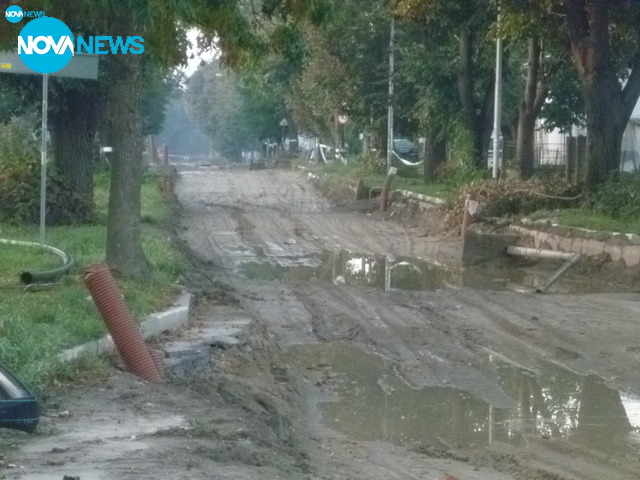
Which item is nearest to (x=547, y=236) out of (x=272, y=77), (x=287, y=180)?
(x=287, y=180)

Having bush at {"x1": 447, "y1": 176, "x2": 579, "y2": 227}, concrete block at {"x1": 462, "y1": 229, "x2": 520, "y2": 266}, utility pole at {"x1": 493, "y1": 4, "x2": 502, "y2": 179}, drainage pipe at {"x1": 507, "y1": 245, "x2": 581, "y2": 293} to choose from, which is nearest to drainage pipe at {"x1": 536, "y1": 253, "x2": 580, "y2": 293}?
drainage pipe at {"x1": 507, "y1": 245, "x2": 581, "y2": 293}

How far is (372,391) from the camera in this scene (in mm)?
11445

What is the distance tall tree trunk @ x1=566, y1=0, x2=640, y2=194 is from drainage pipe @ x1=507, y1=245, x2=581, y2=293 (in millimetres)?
2985

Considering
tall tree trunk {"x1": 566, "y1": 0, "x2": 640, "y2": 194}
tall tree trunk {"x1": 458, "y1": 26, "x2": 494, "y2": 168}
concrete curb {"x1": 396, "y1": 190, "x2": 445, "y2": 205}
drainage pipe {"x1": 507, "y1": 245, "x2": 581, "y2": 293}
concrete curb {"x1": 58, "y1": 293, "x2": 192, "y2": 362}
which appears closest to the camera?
concrete curb {"x1": 58, "y1": 293, "x2": 192, "y2": 362}

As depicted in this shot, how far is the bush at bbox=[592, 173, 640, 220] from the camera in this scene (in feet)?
70.3

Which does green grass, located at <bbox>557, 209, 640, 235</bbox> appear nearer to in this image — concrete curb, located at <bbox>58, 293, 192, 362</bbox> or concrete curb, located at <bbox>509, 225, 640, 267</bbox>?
concrete curb, located at <bbox>509, 225, 640, 267</bbox>

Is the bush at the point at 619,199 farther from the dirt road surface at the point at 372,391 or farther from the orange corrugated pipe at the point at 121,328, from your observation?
the orange corrugated pipe at the point at 121,328

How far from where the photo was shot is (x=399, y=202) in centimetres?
3083

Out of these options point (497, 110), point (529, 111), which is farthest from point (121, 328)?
point (529, 111)

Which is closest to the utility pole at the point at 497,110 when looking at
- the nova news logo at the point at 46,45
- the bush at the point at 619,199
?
the bush at the point at 619,199

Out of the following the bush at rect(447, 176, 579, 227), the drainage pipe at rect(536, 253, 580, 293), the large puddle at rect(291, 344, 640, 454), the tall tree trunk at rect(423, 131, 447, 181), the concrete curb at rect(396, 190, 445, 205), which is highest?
the tall tree trunk at rect(423, 131, 447, 181)

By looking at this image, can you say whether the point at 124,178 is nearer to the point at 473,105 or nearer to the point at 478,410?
the point at 478,410

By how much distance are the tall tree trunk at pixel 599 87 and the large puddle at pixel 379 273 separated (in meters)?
3.82

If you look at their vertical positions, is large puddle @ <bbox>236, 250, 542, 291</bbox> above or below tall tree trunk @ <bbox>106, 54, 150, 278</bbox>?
below
